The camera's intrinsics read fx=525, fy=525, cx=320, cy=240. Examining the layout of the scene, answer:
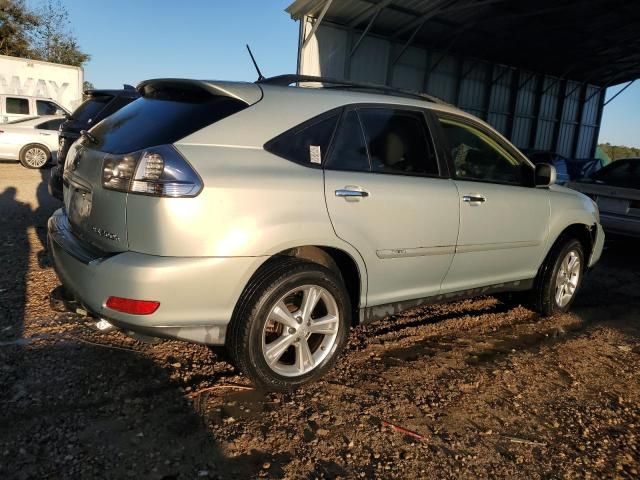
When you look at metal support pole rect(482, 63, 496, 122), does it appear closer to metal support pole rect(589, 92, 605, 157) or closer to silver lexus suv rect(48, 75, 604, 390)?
metal support pole rect(589, 92, 605, 157)

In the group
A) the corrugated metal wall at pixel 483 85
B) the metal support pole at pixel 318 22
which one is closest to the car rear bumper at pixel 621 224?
the metal support pole at pixel 318 22

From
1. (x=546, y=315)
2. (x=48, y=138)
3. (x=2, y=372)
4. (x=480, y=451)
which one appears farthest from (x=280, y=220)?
(x=48, y=138)

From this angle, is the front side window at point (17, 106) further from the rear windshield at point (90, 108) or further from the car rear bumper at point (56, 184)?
the car rear bumper at point (56, 184)

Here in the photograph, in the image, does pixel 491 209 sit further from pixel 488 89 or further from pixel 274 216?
pixel 488 89

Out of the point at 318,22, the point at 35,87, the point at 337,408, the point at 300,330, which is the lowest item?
the point at 337,408

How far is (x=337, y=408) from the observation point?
2.96 meters

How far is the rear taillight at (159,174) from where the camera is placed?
254 cm

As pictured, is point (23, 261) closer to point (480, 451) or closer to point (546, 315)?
point (480, 451)

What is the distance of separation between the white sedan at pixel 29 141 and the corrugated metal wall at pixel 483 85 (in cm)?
748

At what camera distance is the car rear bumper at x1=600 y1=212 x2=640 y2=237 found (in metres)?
7.06

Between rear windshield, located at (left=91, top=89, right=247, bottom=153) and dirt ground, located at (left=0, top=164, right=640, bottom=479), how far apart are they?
136 centimetres

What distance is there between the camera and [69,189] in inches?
129

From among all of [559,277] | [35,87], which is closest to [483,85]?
[35,87]

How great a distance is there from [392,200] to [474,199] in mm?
831
